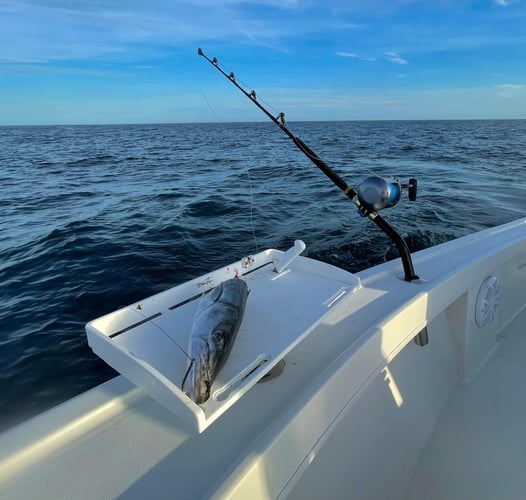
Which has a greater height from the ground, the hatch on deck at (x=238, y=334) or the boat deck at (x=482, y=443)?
the hatch on deck at (x=238, y=334)

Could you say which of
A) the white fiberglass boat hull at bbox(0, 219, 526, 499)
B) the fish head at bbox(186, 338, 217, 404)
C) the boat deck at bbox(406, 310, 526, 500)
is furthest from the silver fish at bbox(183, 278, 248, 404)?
the boat deck at bbox(406, 310, 526, 500)

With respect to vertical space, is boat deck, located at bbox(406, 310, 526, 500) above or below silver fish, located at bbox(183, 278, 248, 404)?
below

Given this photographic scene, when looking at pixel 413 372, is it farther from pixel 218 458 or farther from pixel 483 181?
pixel 483 181

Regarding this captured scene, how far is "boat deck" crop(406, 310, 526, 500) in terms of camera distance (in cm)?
200

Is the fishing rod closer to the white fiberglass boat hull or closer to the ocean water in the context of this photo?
the white fiberglass boat hull

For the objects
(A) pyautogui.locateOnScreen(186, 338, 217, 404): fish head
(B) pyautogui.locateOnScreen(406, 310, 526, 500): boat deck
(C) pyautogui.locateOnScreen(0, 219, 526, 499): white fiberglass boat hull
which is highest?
(A) pyautogui.locateOnScreen(186, 338, 217, 404): fish head

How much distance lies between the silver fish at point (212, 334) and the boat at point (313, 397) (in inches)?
1.6

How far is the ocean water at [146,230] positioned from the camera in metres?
3.87

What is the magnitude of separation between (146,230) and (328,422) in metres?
6.67

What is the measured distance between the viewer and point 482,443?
224 cm

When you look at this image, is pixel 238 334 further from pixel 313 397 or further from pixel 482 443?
pixel 482 443

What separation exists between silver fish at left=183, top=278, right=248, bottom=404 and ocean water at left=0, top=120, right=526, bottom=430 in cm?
243

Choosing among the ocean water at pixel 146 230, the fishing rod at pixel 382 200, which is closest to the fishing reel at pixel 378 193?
the fishing rod at pixel 382 200

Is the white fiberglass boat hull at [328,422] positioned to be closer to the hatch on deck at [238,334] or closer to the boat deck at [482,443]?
the boat deck at [482,443]
